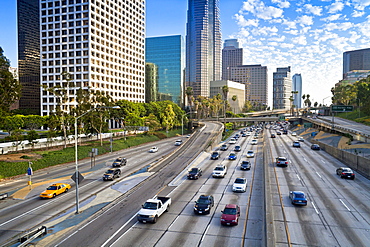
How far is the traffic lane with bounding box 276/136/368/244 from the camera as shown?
68.2 ft

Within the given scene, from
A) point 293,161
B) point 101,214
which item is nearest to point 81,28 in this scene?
point 293,161

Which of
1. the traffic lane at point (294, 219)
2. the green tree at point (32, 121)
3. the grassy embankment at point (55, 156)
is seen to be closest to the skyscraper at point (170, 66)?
the green tree at point (32, 121)

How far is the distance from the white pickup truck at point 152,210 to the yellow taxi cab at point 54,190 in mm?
13825

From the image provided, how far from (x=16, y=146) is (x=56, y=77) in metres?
69.0

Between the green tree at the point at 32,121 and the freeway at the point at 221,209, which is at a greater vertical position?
the green tree at the point at 32,121

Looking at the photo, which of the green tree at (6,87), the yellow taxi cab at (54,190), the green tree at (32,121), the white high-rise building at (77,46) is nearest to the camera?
the yellow taxi cab at (54,190)

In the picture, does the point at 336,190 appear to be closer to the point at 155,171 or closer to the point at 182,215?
the point at 182,215

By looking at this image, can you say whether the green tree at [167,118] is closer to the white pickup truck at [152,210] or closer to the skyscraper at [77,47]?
the skyscraper at [77,47]

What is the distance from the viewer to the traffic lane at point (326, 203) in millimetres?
20792

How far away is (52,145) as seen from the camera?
6328 centimetres

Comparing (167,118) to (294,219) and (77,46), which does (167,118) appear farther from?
(294,219)

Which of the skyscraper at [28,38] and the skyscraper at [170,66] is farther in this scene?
the skyscraper at [170,66]

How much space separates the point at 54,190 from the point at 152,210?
50.5ft

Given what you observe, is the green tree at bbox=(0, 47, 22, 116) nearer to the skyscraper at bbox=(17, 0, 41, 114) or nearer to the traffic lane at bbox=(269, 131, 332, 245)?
the traffic lane at bbox=(269, 131, 332, 245)
